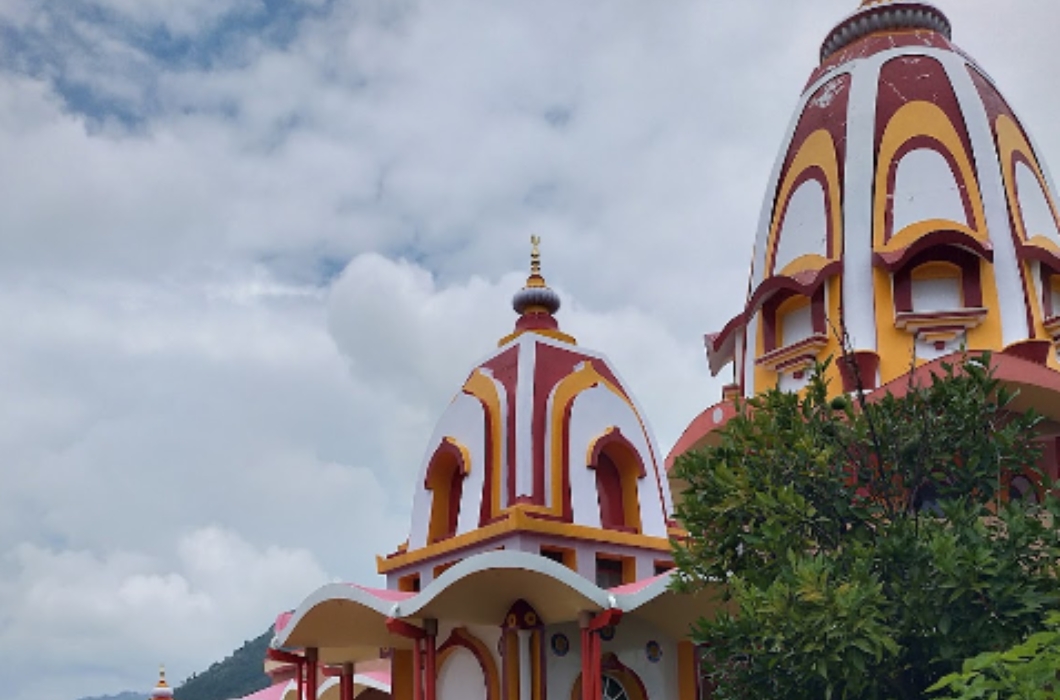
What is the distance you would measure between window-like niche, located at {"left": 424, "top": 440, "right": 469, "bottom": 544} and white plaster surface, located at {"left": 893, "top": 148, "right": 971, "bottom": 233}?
21.6 feet

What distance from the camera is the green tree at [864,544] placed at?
25.3 feet

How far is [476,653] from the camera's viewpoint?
47.9 ft

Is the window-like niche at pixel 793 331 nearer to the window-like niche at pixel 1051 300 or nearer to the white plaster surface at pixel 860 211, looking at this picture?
the white plaster surface at pixel 860 211

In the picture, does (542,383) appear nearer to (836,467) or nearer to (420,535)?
(420,535)

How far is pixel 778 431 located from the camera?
9125mm

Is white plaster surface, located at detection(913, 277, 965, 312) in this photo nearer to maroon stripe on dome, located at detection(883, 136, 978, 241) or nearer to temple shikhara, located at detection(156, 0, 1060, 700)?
temple shikhara, located at detection(156, 0, 1060, 700)

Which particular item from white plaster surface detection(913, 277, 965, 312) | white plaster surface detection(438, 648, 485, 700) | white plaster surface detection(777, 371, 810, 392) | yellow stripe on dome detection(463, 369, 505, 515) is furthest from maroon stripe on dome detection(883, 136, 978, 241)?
white plaster surface detection(438, 648, 485, 700)

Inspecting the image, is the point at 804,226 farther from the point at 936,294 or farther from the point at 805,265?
the point at 936,294

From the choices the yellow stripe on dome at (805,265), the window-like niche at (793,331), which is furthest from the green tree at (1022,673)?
the yellow stripe on dome at (805,265)

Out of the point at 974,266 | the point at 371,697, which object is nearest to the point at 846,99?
the point at 974,266

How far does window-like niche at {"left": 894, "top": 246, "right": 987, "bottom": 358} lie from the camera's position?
15.4 meters

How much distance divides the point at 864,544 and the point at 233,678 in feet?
181

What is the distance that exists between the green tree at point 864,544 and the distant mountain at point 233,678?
47.1 meters

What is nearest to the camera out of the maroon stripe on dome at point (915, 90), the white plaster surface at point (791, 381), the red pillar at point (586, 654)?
the red pillar at point (586, 654)
